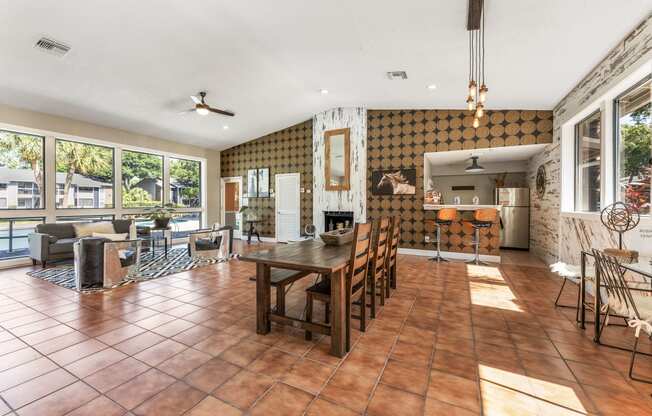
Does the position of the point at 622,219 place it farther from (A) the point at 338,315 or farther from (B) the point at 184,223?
(B) the point at 184,223

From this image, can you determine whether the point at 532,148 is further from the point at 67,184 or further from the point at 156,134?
the point at 67,184

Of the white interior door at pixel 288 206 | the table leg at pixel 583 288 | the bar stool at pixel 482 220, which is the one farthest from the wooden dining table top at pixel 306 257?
the white interior door at pixel 288 206

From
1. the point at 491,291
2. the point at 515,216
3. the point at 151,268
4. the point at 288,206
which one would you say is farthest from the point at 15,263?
the point at 515,216

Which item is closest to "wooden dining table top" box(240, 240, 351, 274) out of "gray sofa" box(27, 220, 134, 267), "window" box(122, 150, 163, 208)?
"gray sofa" box(27, 220, 134, 267)

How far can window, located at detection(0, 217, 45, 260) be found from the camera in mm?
4953

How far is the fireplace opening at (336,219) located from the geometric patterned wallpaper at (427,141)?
51 centimetres

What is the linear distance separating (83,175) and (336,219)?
5.69m

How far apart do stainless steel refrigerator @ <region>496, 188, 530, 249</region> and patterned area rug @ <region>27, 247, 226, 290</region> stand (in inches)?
265

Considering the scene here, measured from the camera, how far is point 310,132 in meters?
7.53

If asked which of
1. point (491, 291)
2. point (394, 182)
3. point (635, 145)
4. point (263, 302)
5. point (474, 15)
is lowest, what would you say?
point (491, 291)

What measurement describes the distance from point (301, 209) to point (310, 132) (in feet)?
6.95

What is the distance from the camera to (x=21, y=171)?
5164 mm

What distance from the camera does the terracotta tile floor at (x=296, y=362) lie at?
1.59 meters

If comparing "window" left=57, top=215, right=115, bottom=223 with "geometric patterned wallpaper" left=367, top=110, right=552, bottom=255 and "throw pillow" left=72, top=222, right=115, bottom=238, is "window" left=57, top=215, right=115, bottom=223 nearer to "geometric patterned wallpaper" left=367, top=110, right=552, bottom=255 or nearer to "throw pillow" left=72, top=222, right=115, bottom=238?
"throw pillow" left=72, top=222, right=115, bottom=238
